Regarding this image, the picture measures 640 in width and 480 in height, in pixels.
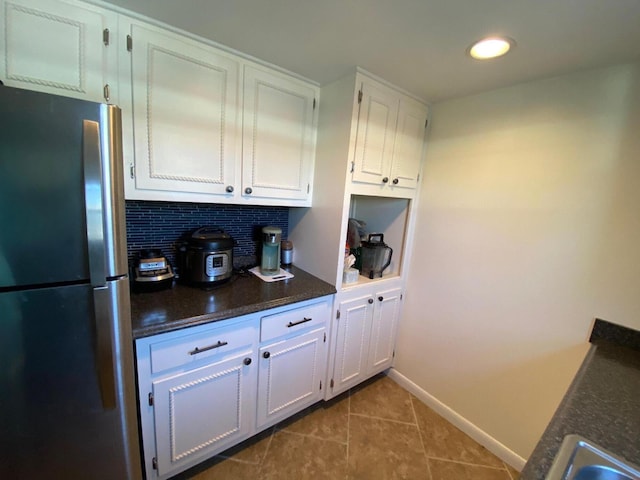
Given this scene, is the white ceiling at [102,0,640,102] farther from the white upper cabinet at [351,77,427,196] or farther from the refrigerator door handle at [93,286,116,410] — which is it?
the refrigerator door handle at [93,286,116,410]

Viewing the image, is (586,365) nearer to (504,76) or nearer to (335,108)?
(504,76)

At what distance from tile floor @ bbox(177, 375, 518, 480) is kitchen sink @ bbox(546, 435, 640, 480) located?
1.11 meters

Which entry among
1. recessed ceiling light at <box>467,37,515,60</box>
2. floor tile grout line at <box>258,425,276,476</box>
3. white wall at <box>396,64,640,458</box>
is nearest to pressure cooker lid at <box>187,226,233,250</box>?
floor tile grout line at <box>258,425,276,476</box>

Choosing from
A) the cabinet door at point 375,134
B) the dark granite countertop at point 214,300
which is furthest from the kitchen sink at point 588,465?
the cabinet door at point 375,134

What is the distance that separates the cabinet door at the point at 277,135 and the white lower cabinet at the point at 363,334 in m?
0.79

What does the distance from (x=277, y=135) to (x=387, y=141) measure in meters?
0.67

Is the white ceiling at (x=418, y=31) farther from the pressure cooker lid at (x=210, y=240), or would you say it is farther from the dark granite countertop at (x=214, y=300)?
the dark granite countertop at (x=214, y=300)

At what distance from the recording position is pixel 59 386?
81cm

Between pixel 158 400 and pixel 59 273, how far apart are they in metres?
0.69

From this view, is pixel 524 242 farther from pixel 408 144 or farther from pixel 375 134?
pixel 375 134

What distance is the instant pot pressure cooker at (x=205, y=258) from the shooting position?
138cm

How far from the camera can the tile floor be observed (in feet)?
4.60

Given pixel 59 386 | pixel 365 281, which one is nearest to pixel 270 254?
pixel 365 281

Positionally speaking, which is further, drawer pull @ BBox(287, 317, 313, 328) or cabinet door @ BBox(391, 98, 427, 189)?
cabinet door @ BBox(391, 98, 427, 189)
